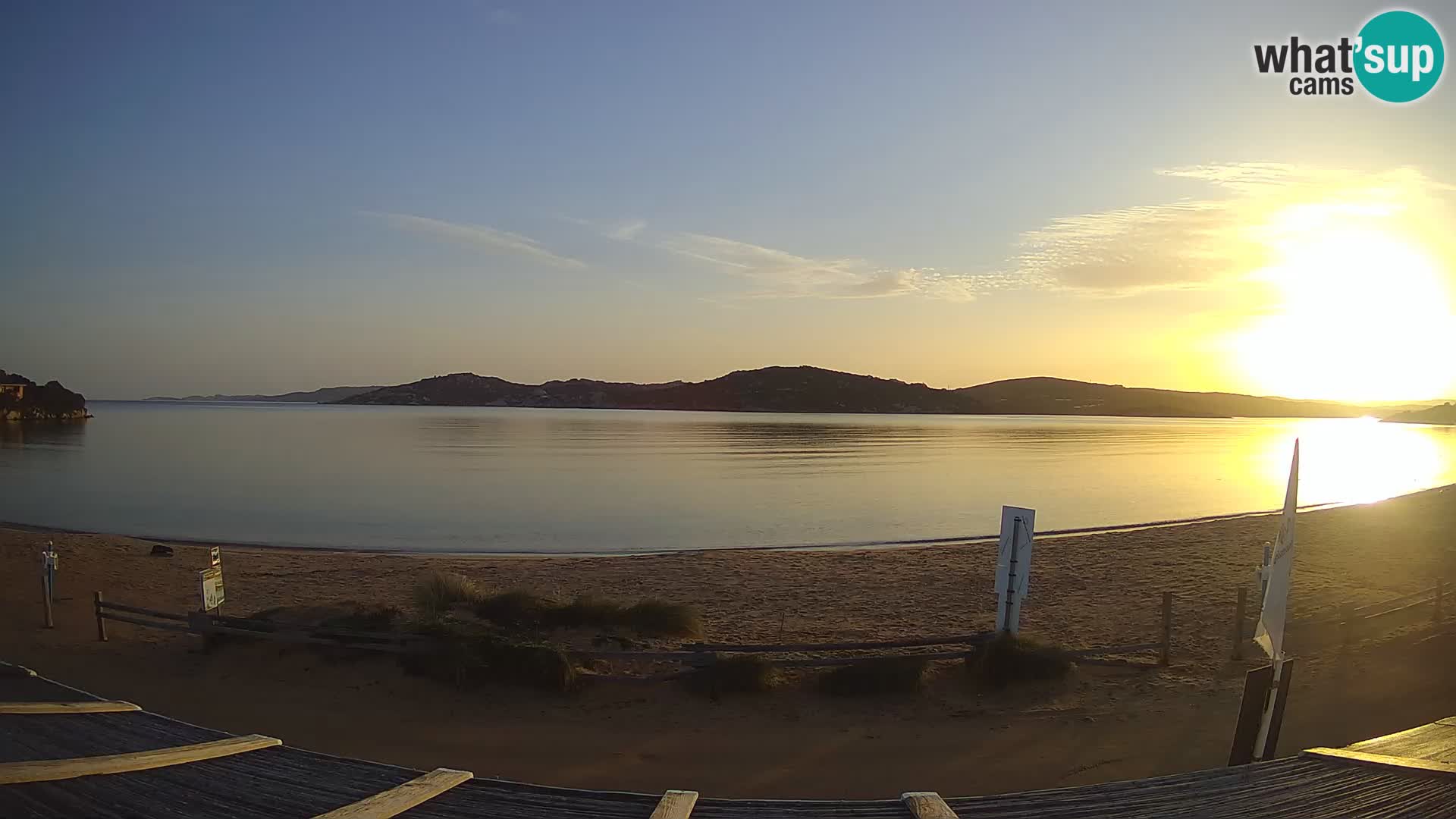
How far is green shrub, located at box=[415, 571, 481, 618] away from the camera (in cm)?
1343

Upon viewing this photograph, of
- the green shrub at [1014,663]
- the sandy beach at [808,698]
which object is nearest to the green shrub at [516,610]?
the sandy beach at [808,698]

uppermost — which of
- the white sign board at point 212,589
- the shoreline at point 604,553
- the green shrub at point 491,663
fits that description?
the white sign board at point 212,589

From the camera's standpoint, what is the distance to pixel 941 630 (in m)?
13.5

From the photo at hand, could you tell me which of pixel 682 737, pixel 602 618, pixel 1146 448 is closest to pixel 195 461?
pixel 602 618

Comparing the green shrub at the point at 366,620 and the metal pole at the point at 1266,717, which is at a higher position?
the metal pole at the point at 1266,717

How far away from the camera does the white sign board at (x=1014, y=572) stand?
35.2ft

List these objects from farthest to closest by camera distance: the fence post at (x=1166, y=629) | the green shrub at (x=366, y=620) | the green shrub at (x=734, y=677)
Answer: the green shrub at (x=366, y=620)
the fence post at (x=1166, y=629)
the green shrub at (x=734, y=677)

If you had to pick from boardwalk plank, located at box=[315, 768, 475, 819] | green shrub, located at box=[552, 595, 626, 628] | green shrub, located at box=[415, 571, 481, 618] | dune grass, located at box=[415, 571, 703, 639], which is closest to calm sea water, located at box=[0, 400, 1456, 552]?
green shrub, located at box=[415, 571, 481, 618]

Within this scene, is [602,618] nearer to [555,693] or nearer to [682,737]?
[555,693]

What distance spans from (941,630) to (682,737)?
6347mm

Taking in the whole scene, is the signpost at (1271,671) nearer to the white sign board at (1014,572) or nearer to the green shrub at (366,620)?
the white sign board at (1014,572)

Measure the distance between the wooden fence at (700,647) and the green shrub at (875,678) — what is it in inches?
4.1

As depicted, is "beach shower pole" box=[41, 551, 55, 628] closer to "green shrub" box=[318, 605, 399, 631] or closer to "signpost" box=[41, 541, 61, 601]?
"signpost" box=[41, 541, 61, 601]

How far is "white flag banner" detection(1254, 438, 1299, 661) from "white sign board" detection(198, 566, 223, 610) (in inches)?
478
